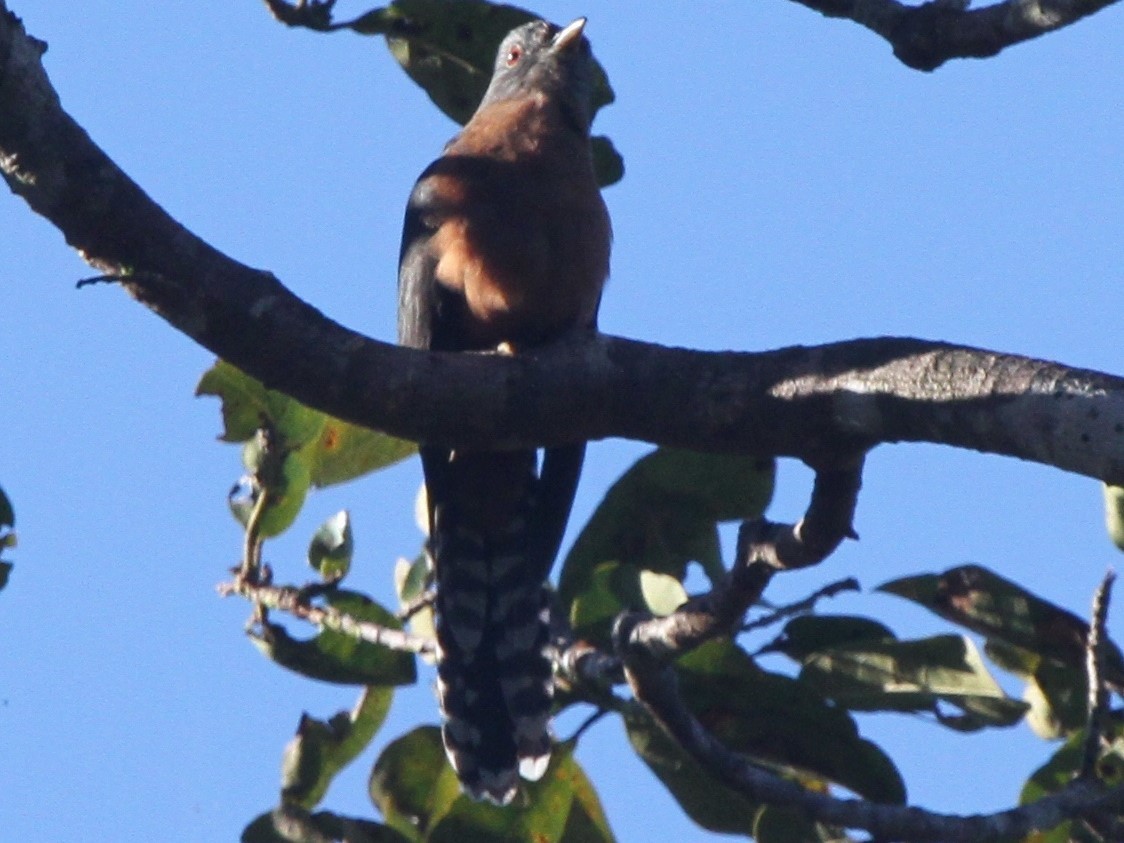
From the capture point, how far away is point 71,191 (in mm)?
3053

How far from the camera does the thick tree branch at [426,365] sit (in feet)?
9.66

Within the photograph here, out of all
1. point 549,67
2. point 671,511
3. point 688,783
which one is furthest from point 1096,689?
point 549,67

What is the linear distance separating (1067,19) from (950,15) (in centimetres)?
23

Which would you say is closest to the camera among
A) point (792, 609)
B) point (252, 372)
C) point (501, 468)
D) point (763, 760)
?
point (252, 372)

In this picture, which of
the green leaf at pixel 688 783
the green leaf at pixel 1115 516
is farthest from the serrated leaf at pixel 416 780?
the green leaf at pixel 1115 516

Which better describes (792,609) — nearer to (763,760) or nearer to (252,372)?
(763,760)

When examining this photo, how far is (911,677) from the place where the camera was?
3.72 metres

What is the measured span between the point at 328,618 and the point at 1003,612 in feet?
5.44

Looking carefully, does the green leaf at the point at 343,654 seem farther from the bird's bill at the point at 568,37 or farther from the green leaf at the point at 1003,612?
the bird's bill at the point at 568,37

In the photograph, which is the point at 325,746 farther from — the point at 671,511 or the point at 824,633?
the point at 824,633

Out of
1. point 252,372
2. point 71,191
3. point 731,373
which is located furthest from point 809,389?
point 71,191

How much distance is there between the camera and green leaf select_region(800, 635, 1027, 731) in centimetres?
371

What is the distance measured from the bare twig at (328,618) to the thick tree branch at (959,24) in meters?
1.92

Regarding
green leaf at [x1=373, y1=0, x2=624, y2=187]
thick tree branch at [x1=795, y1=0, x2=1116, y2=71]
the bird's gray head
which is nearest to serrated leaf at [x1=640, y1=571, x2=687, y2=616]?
thick tree branch at [x1=795, y1=0, x2=1116, y2=71]
